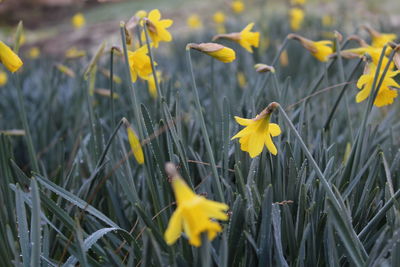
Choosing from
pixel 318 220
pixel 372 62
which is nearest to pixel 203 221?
pixel 318 220

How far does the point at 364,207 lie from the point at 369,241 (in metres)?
0.11

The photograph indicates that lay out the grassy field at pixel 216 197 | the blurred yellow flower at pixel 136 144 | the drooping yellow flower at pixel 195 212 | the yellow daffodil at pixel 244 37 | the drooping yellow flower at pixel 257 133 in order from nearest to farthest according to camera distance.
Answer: the drooping yellow flower at pixel 195 212
the grassy field at pixel 216 197
the drooping yellow flower at pixel 257 133
the blurred yellow flower at pixel 136 144
the yellow daffodil at pixel 244 37

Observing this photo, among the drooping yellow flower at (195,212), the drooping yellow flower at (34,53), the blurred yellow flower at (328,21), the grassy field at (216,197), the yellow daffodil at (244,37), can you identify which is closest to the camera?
the drooping yellow flower at (195,212)

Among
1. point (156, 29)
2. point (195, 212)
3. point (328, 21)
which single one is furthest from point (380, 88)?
point (328, 21)

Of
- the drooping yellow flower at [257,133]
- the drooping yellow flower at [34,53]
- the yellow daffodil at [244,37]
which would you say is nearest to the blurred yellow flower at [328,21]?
the drooping yellow flower at [34,53]

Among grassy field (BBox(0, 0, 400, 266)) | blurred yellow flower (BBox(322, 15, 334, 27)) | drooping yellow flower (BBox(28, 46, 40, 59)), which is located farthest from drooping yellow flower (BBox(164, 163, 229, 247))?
drooping yellow flower (BBox(28, 46, 40, 59))

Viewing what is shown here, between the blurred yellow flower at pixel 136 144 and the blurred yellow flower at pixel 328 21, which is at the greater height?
the blurred yellow flower at pixel 136 144

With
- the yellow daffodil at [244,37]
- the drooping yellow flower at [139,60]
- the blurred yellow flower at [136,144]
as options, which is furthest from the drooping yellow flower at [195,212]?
the yellow daffodil at [244,37]

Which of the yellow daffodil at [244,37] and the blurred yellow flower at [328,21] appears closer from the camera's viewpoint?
the yellow daffodil at [244,37]

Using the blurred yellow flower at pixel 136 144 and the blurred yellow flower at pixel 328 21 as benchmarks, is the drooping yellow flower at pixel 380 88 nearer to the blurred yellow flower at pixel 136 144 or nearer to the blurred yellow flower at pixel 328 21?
the blurred yellow flower at pixel 136 144

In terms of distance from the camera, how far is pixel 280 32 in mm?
5117

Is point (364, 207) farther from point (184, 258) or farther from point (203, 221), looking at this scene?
point (203, 221)

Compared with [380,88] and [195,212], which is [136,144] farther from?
[380,88]

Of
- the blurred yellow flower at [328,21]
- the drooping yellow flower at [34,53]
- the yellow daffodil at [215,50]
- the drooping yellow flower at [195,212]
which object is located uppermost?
the yellow daffodil at [215,50]
